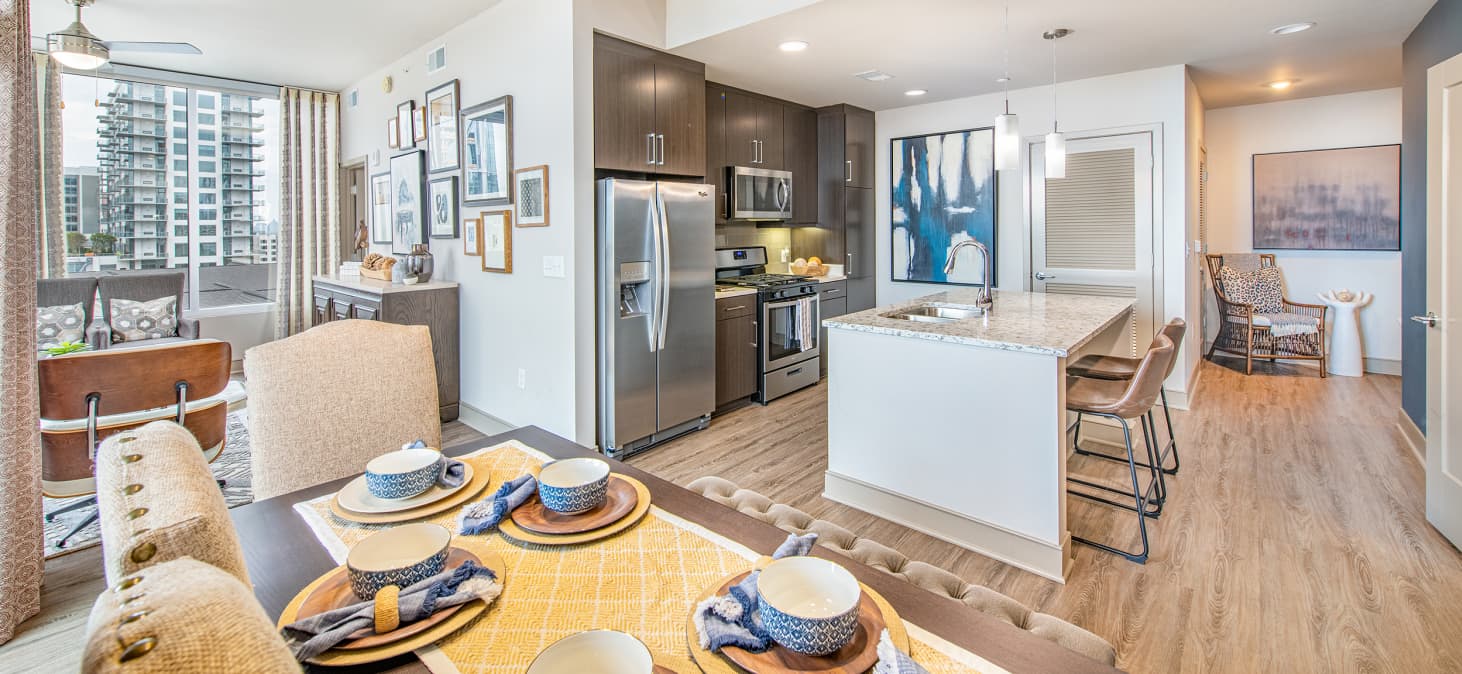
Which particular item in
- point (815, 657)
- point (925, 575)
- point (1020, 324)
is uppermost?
point (1020, 324)

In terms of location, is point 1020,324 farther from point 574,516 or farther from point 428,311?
point 428,311

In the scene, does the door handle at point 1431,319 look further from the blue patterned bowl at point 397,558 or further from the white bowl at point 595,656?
the blue patterned bowl at point 397,558

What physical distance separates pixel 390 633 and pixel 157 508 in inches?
12.6

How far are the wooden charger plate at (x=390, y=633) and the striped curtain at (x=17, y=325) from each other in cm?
185

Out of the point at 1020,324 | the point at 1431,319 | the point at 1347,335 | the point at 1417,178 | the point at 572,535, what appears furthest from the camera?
the point at 1347,335

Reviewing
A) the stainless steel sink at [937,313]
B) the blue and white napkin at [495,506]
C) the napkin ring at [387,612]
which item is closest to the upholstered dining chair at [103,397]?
the blue and white napkin at [495,506]

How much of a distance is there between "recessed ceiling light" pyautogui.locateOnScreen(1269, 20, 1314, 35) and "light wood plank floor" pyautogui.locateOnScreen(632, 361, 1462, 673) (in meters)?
2.38

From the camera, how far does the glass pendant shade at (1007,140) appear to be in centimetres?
302

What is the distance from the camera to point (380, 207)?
5480 mm

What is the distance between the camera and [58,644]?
6.70 feet

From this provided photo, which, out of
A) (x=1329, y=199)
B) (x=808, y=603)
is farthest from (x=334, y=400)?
(x=1329, y=199)

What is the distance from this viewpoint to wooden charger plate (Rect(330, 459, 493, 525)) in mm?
1175

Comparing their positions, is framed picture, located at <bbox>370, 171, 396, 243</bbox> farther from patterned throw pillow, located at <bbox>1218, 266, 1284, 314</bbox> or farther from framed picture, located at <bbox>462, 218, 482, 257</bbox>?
patterned throw pillow, located at <bbox>1218, 266, 1284, 314</bbox>

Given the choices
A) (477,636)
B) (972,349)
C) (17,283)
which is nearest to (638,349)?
(972,349)
